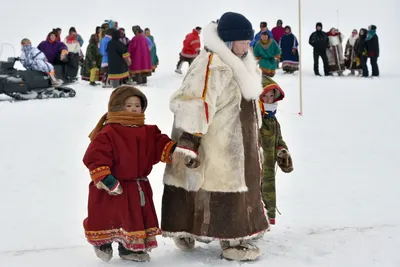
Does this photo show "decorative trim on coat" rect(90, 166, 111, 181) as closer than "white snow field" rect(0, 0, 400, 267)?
Yes

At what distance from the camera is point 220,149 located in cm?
408

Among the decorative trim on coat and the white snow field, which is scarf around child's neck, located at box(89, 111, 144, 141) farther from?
the white snow field

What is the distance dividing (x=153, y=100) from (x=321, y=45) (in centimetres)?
681

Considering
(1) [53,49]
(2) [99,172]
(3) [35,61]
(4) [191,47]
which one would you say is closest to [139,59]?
(1) [53,49]

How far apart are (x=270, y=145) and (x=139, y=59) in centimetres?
1056

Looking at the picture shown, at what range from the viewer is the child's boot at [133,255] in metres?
4.12

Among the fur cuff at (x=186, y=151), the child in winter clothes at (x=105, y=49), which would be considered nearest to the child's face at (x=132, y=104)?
the fur cuff at (x=186, y=151)

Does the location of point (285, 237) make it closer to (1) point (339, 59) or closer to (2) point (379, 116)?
(2) point (379, 116)

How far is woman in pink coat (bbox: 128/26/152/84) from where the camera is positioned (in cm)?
1500

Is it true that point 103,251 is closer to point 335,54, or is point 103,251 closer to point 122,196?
point 122,196

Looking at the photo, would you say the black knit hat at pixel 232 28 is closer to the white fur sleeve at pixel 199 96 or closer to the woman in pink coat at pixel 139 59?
the white fur sleeve at pixel 199 96

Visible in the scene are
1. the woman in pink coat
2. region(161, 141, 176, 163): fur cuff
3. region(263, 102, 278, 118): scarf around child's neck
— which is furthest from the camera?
the woman in pink coat

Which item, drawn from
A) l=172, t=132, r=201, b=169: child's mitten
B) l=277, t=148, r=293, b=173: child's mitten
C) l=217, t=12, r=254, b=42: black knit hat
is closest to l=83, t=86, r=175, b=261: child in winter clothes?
l=172, t=132, r=201, b=169: child's mitten

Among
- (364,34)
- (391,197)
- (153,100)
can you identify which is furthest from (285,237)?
(364,34)
